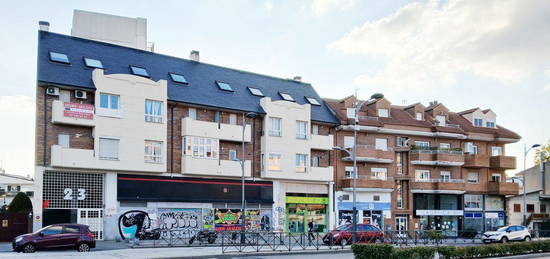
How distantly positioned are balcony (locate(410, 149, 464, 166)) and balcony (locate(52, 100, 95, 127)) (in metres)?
29.6

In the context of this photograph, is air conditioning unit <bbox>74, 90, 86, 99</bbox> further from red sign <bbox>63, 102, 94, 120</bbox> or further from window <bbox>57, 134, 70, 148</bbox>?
window <bbox>57, 134, 70, 148</bbox>

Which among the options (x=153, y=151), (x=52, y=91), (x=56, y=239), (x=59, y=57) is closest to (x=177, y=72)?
(x=153, y=151)

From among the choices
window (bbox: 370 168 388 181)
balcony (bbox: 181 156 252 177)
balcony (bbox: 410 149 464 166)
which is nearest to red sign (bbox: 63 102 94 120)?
balcony (bbox: 181 156 252 177)

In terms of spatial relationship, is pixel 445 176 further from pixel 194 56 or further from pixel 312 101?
pixel 194 56

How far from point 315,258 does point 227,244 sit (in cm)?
597

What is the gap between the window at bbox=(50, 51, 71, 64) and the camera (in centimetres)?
3834

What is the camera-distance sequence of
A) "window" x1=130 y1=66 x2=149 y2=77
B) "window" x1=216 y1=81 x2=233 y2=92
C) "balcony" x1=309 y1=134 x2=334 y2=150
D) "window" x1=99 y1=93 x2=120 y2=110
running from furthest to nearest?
"balcony" x1=309 y1=134 x2=334 y2=150 → "window" x1=216 y1=81 x2=233 y2=92 → "window" x1=130 y1=66 x2=149 y2=77 → "window" x1=99 y1=93 x2=120 y2=110

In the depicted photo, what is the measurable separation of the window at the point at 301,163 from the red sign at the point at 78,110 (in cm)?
1713

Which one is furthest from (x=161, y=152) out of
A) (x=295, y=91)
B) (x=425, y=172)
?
(x=425, y=172)

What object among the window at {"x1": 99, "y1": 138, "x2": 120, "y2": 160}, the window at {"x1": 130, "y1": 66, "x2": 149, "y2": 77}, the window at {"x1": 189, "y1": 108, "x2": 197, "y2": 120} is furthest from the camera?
the window at {"x1": 189, "y1": 108, "x2": 197, "y2": 120}

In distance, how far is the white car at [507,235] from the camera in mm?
41031

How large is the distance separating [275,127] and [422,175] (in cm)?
1663

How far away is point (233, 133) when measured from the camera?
144 feet

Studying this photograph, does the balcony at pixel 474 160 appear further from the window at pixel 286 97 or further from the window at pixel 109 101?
the window at pixel 109 101
